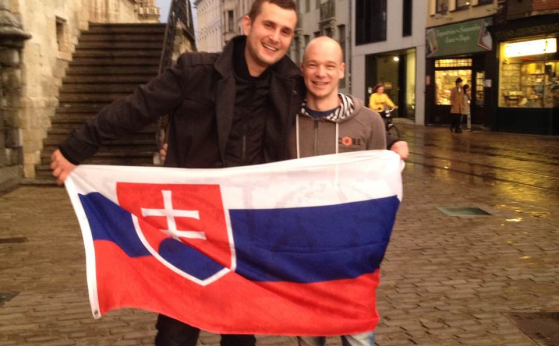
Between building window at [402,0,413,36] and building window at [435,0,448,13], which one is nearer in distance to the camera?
building window at [435,0,448,13]

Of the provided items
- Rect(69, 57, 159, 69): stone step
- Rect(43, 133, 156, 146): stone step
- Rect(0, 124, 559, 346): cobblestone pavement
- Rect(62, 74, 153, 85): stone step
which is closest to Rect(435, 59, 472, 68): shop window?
Rect(69, 57, 159, 69): stone step

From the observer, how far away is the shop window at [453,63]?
28594 mm

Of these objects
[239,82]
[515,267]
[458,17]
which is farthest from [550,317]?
[458,17]

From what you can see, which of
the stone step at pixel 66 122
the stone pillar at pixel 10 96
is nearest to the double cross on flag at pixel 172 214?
the stone pillar at pixel 10 96

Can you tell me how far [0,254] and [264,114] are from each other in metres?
4.76

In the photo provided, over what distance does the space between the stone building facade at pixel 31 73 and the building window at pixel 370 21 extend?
22.5 metres

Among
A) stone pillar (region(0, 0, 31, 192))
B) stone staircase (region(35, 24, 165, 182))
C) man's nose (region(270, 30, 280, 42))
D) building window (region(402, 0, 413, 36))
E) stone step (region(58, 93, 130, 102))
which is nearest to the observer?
man's nose (region(270, 30, 280, 42))

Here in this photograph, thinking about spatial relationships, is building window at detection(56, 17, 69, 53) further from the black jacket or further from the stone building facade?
the black jacket

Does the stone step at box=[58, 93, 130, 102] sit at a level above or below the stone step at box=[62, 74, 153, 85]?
below

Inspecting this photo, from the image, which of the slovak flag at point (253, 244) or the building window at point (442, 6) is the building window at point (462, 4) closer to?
the building window at point (442, 6)

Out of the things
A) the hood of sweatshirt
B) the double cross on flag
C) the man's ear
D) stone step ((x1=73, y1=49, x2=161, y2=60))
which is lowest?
the double cross on flag

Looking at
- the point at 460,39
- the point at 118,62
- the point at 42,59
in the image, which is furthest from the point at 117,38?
the point at 460,39

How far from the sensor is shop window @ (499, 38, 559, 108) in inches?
901

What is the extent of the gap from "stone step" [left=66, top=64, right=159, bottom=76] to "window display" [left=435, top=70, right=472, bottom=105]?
56.1 ft
